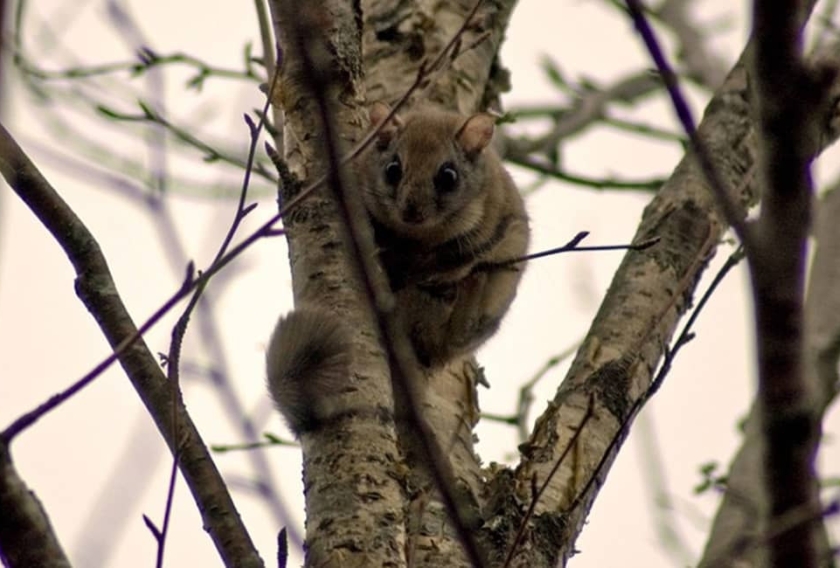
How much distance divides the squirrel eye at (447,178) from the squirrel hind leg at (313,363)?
1.72m

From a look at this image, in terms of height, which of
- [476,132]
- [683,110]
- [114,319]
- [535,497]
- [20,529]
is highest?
[476,132]

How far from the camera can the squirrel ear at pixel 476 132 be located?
15.4 feet

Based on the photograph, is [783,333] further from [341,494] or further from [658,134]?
[658,134]

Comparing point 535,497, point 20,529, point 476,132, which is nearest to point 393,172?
point 476,132

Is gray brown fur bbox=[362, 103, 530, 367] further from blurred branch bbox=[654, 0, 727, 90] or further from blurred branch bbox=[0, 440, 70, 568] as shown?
blurred branch bbox=[0, 440, 70, 568]

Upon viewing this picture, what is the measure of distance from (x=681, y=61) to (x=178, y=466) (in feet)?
16.0

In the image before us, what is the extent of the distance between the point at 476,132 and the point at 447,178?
0.67ft

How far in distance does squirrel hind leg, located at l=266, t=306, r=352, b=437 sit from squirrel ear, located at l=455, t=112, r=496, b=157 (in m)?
1.79

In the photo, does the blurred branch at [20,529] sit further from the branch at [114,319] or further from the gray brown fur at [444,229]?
the gray brown fur at [444,229]

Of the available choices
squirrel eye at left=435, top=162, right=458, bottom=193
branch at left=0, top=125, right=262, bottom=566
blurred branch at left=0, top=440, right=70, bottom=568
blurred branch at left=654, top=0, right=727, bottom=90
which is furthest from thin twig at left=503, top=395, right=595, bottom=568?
blurred branch at left=654, top=0, right=727, bottom=90

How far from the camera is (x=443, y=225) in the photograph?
4.52 m

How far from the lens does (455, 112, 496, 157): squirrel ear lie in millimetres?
4680

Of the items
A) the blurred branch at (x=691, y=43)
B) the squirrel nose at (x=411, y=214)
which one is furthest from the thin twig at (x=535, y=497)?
the blurred branch at (x=691, y=43)

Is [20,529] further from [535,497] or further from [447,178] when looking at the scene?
[447,178]
